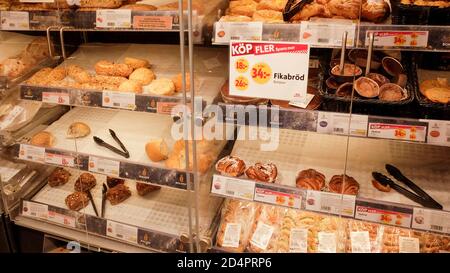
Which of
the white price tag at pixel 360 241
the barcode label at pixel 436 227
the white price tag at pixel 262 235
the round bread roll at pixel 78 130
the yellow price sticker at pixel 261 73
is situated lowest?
the white price tag at pixel 262 235

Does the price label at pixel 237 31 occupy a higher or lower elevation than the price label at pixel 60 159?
higher

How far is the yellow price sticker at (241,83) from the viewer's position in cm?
139

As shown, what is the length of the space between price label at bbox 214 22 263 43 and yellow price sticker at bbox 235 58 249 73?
7 centimetres

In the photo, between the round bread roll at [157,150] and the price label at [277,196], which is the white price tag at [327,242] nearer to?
the price label at [277,196]

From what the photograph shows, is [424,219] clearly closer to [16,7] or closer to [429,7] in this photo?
[429,7]

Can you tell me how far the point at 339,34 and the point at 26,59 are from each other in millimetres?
1451

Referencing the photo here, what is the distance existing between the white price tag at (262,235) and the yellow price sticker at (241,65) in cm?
71

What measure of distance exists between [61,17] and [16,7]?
0.25m

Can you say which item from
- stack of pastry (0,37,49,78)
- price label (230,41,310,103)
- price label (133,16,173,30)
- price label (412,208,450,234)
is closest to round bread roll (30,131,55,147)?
stack of pastry (0,37,49,78)

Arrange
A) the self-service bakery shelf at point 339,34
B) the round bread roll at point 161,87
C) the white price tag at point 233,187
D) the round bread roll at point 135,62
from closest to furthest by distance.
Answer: the self-service bakery shelf at point 339,34
the white price tag at point 233,187
the round bread roll at point 161,87
the round bread roll at point 135,62

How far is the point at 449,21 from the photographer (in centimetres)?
120

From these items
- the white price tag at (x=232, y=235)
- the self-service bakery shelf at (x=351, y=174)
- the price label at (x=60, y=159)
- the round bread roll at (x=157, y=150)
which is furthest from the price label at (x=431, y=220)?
the price label at (x=60, y=159)

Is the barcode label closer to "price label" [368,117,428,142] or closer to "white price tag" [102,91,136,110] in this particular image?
"price label" [368,117,428,142]
